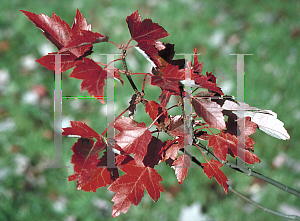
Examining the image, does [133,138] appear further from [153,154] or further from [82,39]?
[82,39]

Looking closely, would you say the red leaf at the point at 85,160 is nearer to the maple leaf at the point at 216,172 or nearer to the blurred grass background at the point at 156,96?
the maple leaf at the point at 216,172

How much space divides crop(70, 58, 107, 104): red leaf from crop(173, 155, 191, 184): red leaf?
0.21m

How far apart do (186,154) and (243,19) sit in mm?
1935

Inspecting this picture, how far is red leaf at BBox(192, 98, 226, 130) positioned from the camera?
0.47m

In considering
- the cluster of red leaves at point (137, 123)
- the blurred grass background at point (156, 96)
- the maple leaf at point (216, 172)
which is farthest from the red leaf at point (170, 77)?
the blurred grass background at point (156, 96)

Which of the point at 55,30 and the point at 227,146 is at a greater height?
the point at 55,30

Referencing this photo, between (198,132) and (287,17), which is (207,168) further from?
(287,17)

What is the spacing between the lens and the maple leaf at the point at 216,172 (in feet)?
1.76

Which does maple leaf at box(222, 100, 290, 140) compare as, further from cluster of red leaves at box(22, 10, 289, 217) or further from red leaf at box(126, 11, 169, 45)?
red leaf at box(126, 11, 169, 45)

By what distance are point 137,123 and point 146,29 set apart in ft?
0.57

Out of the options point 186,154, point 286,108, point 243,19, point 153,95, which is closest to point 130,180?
point 186,154

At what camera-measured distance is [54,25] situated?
49cm

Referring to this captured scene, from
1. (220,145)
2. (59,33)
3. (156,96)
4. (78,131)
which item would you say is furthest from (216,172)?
(156,96)

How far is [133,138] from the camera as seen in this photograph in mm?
487
